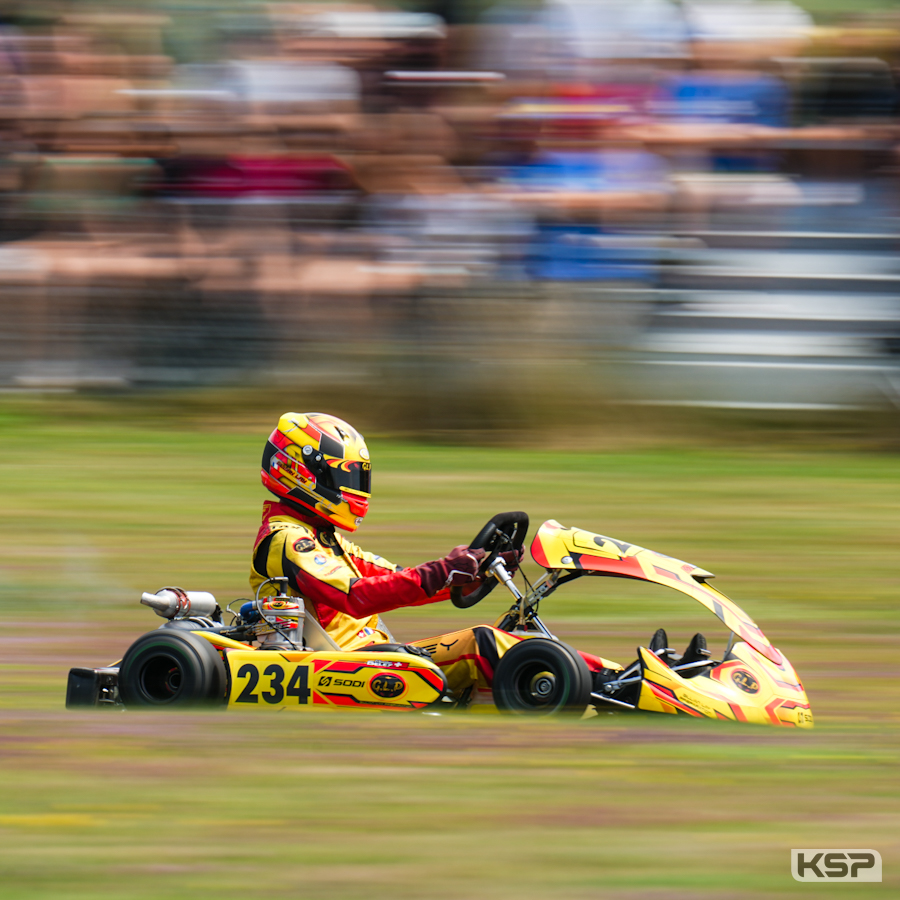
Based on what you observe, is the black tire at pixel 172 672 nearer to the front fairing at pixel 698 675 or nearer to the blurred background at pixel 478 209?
the front fairing at pixel 698 675

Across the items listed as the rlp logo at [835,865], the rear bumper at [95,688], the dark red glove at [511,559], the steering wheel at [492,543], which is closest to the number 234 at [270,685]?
the rear bumper at [95,688]

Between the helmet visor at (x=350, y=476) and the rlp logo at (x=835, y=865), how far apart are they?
206cm

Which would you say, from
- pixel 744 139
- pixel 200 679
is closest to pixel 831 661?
pixel 200 679

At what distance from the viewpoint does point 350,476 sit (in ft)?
17.6

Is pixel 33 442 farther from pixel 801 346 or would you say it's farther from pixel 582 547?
pixel 582 547

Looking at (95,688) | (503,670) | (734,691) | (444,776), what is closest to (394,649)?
(503,670)

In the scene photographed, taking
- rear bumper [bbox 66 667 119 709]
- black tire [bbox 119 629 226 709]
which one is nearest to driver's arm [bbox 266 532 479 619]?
black tire [bbox 119 629 226 709]

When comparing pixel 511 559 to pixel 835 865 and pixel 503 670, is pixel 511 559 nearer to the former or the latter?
pixel 503 670

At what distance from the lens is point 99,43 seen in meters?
13.0

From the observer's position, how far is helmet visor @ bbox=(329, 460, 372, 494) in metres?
5.35

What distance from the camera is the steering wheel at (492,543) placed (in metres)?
5.10

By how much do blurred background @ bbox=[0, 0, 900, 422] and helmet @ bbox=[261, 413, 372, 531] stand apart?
6023 mm

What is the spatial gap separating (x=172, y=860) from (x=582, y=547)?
1.80m

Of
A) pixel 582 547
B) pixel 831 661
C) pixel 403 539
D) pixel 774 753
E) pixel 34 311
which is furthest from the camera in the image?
pixel 34 311
